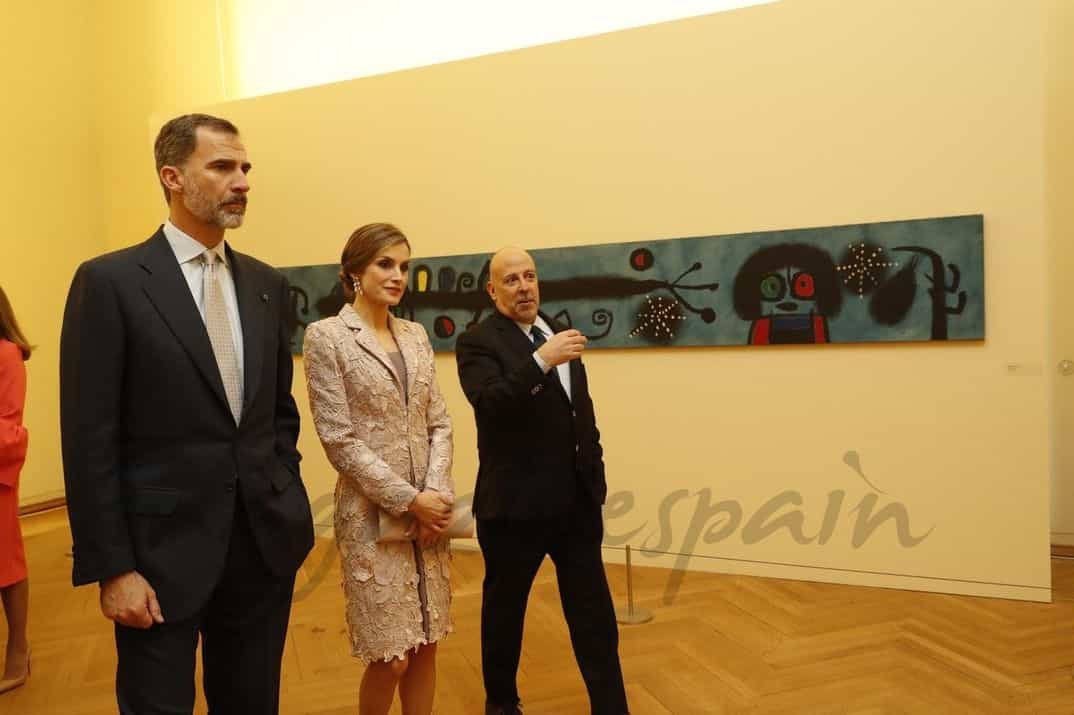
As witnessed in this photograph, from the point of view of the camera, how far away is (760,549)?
5531mm

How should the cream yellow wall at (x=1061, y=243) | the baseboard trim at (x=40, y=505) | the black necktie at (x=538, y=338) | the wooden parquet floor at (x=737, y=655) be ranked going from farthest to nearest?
1. the baseboard trim at (x=40, y=505)
2. the cream yellow wall at (x=1061, y=243)
3. the wooden parquet floor at (x=737, y=655)
4. the black necktie at (x=538, y=338)

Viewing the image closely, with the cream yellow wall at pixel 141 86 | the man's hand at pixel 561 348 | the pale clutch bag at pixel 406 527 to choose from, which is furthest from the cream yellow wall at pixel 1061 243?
the cream yellow wall at pixel 141 86

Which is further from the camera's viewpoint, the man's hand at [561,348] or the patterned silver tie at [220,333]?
the man's hand at [561,348]

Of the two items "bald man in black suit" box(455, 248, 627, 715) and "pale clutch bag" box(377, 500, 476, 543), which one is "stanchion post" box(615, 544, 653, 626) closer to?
"bald man in black suit" box(455, 248, 627, 715)

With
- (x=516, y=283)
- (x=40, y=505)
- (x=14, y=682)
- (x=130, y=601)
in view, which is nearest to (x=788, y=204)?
(x=516, y=283)

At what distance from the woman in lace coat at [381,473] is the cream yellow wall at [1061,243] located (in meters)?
4.57

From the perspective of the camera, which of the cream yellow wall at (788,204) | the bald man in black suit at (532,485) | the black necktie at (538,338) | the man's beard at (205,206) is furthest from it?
the cream yellow wall at (788,204)

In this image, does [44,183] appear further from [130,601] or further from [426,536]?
[130,601]

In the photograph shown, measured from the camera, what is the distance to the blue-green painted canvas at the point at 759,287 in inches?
196

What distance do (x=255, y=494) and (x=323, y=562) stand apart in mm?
4180

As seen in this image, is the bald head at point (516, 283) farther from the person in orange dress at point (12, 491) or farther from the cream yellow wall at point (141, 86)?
the cream yellow wall at point (141, 86)

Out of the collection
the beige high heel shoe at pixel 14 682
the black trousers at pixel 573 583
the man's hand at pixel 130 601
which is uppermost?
the man's hand at pixel 130 601

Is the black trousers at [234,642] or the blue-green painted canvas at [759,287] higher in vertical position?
the blue-green painted canvas at [759,287]

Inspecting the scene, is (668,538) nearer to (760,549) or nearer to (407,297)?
(760,549)
